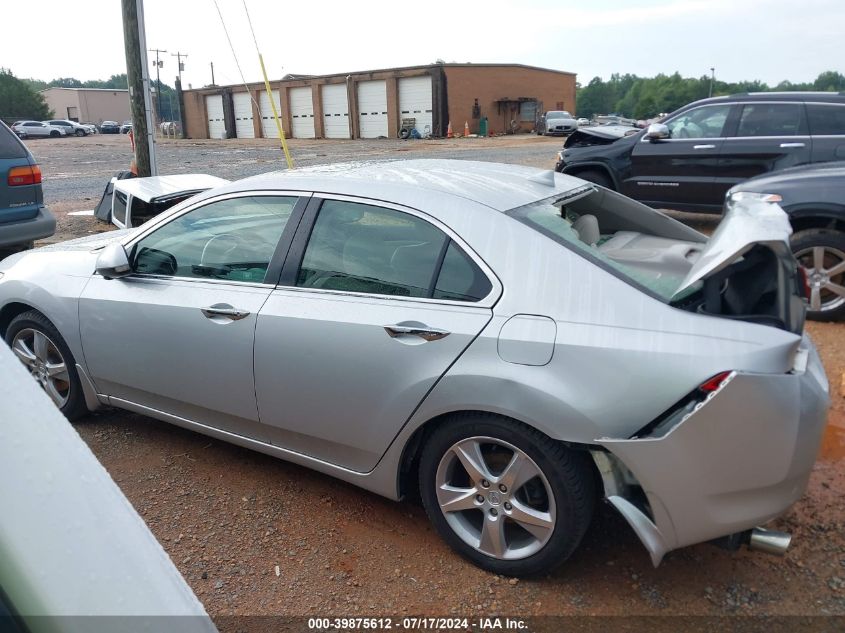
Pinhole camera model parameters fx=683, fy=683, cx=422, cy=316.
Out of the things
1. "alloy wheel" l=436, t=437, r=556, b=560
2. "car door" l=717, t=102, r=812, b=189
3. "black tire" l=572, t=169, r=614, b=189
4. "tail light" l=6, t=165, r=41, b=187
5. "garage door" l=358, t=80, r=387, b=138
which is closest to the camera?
"alloy wheel" l=436, t=437, r=556, b=560

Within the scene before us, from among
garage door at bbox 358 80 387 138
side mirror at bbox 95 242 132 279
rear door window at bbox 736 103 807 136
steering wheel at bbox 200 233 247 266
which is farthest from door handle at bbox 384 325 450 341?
garage door at bbox 358 80 387 138

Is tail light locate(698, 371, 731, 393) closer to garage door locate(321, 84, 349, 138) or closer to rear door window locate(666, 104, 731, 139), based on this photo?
rear door window locate(666, 104, 731, 139)

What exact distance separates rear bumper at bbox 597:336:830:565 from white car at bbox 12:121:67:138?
193 feet

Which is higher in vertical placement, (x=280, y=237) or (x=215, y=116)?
(x=215, y=116)

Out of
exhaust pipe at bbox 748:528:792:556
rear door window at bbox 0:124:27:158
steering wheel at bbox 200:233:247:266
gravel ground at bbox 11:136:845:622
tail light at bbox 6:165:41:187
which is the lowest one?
gravel ground at bbox 11:136:845:622

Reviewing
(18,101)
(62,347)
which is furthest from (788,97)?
(18,101)

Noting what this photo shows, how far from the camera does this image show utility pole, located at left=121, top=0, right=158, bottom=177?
893cm

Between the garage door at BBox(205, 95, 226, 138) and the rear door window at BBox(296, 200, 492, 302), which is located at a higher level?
the garage door at BBox(205, 95, 226, 138)

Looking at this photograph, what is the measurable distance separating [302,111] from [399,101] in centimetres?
848

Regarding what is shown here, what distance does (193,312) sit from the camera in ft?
10.9

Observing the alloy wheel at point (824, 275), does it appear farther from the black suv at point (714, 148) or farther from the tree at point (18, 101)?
the tree at point (18, 101)

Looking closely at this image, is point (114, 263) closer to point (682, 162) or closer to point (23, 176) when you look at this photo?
point (23, 176)

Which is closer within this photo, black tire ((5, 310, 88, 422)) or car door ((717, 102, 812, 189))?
black tire ((5, 310, 88, 422))

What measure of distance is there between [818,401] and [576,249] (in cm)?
98
